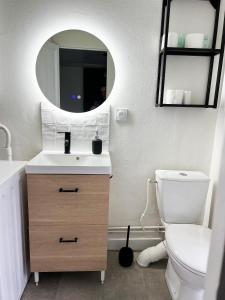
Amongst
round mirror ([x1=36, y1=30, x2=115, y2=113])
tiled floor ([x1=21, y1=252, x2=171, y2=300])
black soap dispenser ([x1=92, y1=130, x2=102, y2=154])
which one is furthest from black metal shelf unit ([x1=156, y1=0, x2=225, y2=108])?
tiled floor ([x1=21, y1=252, x2=171, y2=300])

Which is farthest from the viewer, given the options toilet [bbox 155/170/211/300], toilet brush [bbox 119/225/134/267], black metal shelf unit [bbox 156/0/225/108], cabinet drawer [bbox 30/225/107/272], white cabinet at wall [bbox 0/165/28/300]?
toilet brush [bbox 119/225/134/267]

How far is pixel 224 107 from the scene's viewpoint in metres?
1.65

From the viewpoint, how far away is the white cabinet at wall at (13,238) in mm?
1157

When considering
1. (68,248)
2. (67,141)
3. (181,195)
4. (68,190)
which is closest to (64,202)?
(68,190)

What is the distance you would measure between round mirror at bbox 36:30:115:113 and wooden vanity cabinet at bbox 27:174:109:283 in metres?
0.65

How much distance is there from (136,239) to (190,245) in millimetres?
745

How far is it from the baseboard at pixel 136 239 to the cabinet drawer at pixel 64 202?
0.59 metres

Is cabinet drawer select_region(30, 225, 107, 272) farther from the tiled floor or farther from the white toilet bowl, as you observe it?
the white toilet bowl

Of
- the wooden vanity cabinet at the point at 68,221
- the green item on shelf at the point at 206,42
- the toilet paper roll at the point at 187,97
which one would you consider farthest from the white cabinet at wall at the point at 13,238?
the green item on shelf at the point at 206,42

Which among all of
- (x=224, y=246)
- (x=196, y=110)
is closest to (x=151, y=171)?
(x=196, y=110)

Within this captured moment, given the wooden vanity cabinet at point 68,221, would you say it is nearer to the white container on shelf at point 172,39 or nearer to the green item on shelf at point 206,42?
the white container on shelf at point 172,39

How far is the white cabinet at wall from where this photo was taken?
1.16 meters

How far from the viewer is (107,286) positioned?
158cm

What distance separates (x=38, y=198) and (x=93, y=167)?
0.40m
